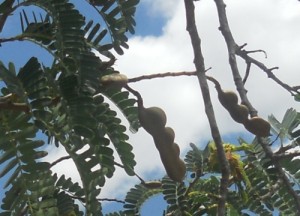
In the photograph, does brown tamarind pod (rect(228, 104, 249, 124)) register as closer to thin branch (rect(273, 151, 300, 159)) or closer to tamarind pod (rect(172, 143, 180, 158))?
thin branch (rect(273, 151, 300, 159))

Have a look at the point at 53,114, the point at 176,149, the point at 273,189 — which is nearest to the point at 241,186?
the point at 273,189

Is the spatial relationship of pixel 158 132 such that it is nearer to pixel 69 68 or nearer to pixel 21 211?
pixel 69 68

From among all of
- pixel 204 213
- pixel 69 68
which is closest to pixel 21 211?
pixel 69 68

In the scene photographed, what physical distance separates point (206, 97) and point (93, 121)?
13.8 inches

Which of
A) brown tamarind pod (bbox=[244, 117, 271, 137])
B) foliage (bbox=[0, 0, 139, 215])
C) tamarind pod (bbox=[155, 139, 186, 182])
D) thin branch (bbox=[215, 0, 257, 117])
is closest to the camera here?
foliage (bbox=[0, 0, 139, 215])

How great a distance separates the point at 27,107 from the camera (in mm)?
2098

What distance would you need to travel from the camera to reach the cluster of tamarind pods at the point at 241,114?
2.71 meters

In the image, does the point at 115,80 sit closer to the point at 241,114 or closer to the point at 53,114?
the point at 53,114

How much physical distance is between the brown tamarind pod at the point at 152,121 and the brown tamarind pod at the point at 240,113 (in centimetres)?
39

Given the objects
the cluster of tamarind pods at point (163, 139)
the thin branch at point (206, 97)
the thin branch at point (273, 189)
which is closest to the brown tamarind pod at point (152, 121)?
the cluster of tamarind pods at point (163, 139)

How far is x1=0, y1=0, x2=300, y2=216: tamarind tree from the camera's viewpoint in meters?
2.02

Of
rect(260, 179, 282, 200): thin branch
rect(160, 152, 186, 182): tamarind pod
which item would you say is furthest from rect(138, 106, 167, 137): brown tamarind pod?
rect(260, 179, 282, 200): thin branch

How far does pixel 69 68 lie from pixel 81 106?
0.76 feet

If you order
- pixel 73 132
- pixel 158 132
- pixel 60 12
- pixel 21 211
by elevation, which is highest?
pixel 60 12
